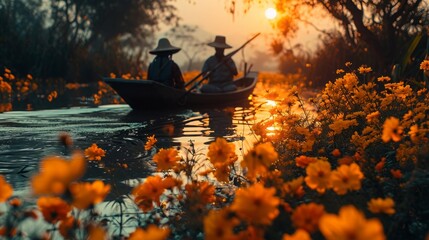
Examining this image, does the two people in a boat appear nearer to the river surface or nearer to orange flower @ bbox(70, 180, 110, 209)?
the river surface

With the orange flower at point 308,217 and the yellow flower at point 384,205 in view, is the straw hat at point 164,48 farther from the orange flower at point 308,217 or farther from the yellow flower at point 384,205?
the orange flower at point 308,217

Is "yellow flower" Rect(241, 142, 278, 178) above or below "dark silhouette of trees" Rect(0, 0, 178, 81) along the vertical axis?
below

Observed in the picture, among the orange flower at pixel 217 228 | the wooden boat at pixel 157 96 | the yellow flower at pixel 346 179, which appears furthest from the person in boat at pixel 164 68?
the orange flower at pixel 217 228

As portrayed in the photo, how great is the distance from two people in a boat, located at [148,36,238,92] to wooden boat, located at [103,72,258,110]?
355mm

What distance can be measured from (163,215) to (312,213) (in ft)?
6.04

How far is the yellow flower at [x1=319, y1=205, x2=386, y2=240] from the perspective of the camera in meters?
1.70

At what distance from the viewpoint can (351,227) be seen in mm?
1732

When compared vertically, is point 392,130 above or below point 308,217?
above

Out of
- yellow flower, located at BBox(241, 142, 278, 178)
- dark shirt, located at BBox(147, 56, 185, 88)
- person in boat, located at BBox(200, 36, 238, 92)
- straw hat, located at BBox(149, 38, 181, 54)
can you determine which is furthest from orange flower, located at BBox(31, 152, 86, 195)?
person in boat, located at BBox(200, 36, 238, 92)

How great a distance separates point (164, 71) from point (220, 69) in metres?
2.31

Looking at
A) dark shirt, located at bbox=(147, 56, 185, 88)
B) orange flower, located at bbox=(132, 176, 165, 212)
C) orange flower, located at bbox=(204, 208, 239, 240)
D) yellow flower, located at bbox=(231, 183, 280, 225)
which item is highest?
dark shirt, located at bbox=(147, 56, 185, 88)

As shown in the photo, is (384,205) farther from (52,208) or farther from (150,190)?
(52,208)

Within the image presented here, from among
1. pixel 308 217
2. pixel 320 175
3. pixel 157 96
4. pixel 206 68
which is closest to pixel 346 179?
pixel 320 175

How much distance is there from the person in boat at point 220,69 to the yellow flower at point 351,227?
12.6 meters
